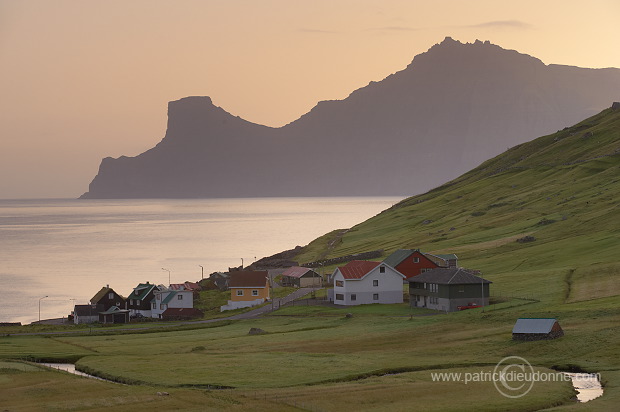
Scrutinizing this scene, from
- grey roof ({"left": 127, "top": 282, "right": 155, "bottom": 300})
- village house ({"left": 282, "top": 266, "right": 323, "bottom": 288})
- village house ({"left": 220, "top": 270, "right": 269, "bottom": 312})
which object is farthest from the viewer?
village house ({"left": 282, "top": 266, "right": 323, "bottom": 288})

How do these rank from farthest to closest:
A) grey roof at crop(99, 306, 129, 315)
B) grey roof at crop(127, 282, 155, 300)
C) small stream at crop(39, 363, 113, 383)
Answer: grey roof at crop(127, 282, 155, 300) → grey roof at crop(99, 306, 129, 315) → small stream at crop(39, 363, 113, 383)

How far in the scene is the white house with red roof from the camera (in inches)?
4934

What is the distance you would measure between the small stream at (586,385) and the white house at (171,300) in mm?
75822

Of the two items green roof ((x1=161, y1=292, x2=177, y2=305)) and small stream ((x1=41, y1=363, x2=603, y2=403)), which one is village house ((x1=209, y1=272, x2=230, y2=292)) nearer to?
green roof ((x1=161, y1=292, x2=177, y2=305))

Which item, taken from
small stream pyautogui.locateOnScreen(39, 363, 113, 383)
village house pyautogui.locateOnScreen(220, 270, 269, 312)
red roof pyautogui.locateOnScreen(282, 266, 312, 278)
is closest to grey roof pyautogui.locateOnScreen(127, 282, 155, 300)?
village house pyautogui.locateOnScreen(220, 270, 269, 312)

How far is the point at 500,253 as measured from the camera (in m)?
158

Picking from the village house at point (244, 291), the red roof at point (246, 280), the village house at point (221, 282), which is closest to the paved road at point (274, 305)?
the village house at point (244, 291)

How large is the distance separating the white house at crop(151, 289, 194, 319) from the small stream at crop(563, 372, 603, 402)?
7582 centimetres

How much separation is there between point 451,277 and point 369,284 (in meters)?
16.3

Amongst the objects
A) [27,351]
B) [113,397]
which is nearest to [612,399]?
[113,397]

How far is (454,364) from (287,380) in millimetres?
14220

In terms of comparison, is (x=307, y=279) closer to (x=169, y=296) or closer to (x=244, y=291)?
(x=244, y=291)

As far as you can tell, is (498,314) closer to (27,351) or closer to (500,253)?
(27,351)

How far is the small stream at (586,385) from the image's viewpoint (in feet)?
206
